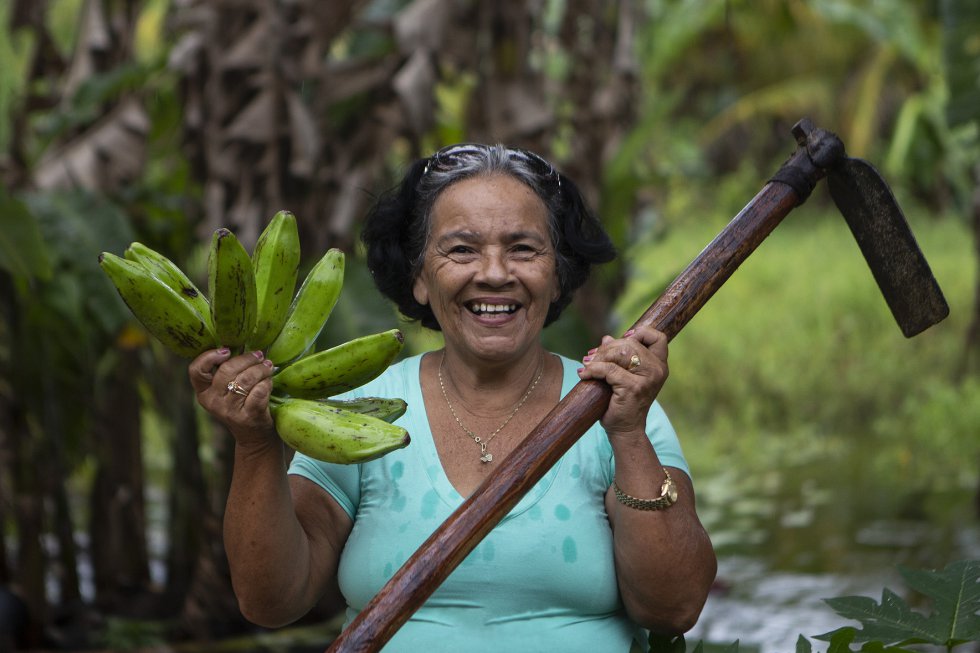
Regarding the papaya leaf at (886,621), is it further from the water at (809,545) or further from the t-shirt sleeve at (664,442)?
the water at (809,545)

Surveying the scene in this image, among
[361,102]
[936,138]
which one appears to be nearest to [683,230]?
[936,138]

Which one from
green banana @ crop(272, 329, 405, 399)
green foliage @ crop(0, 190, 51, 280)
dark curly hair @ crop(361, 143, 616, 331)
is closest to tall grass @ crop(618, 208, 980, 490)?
green foliage @ crop(0, 190, 51, 280)

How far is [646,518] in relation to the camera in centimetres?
150

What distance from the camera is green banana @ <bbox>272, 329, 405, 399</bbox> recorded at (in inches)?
55.0

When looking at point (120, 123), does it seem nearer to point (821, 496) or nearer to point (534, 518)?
point (534, 518)

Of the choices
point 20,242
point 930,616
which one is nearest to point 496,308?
point 930,616

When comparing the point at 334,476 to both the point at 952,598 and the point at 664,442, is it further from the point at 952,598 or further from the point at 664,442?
the point at 952,598

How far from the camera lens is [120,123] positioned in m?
3.66

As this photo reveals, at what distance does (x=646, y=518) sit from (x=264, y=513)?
466 mm

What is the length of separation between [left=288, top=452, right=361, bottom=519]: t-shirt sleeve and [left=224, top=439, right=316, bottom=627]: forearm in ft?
0.31

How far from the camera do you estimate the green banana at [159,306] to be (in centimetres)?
131

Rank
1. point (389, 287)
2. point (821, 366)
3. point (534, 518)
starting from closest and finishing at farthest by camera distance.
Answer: point (534, 518), point (389, 287), point (821, 366)

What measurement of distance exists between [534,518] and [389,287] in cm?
46

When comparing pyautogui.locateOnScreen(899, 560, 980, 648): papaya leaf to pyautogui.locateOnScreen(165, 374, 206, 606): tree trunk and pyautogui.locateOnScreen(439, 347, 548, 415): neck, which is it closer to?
pyautogui.locateOnScreen(439, 347, 548, 415): neck
